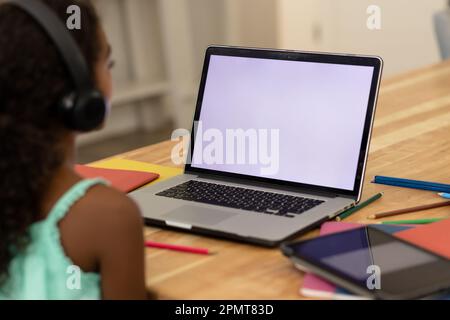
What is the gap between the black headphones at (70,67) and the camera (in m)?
0.89

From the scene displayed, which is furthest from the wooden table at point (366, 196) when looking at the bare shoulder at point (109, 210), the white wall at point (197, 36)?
the white wall at point (197, 36)

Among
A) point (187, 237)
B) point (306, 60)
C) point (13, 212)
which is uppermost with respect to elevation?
point (306, 60)

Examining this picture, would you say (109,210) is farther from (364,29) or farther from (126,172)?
(364,29)

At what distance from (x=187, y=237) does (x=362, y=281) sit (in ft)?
1.01

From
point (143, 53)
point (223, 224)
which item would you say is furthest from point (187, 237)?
point (143, 53)

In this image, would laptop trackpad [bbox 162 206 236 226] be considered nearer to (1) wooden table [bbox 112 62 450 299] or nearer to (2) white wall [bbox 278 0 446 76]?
(1) wooden table [bbox 112 62 450 299]

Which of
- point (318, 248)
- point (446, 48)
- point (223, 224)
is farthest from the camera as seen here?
point (446, 48)

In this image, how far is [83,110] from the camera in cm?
90

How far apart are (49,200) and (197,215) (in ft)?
0.97

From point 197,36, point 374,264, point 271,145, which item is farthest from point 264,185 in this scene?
point 197,36

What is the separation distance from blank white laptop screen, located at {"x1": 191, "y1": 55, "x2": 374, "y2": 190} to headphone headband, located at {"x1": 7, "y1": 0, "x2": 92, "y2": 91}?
1.54ft

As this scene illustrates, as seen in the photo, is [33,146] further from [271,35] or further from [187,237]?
[271,35]

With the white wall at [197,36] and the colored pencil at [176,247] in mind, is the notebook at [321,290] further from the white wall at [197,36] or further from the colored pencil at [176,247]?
the white wall at [197,36]

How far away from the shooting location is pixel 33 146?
89cm
